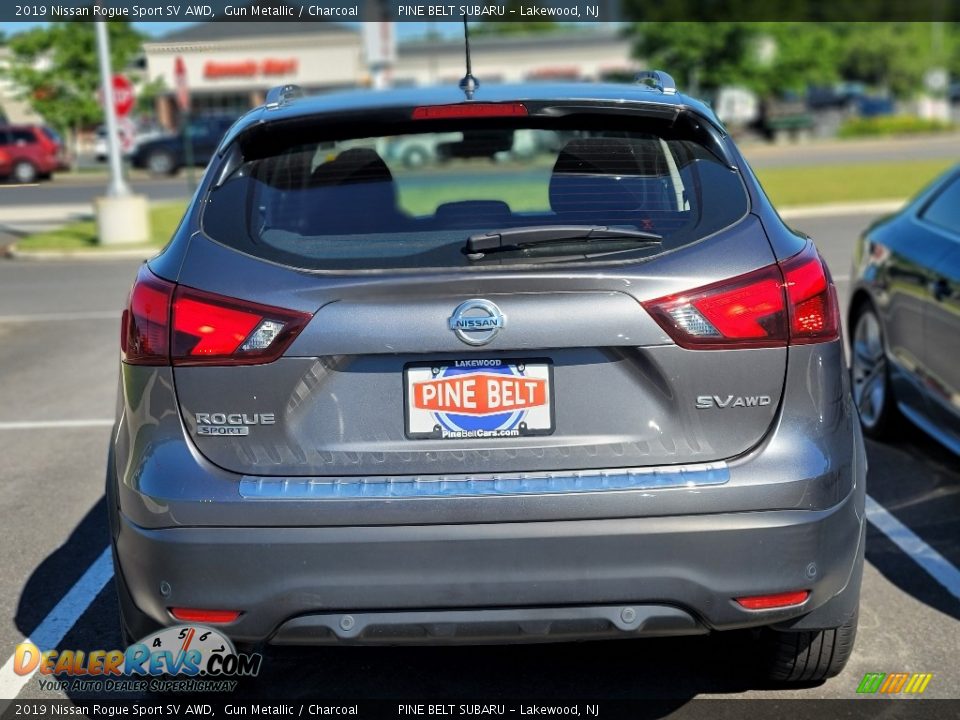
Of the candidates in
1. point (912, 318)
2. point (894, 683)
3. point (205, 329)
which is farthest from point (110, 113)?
point (894, 683)

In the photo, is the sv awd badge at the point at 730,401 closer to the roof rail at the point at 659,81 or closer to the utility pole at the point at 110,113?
the roof rail at the point at 659,81

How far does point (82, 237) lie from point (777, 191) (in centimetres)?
1305

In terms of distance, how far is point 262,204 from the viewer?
366cm

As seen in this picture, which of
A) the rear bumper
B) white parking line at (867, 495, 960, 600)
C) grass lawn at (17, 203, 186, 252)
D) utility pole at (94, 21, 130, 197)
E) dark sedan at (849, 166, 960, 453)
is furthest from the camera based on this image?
grass lawn at (17, 203, 186, 252)

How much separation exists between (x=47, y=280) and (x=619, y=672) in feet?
43.4

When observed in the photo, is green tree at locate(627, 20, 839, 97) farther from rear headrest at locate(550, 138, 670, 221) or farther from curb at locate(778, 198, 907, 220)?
rear headrest at locate(550, 138, 670, 221)

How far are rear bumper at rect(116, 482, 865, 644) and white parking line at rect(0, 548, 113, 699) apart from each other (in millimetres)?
1118

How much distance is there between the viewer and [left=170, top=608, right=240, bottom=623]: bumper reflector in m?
3.19

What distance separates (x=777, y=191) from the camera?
2525cm

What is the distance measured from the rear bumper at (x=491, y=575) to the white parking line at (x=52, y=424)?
15.7ft

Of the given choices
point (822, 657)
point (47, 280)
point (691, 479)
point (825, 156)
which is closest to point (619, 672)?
point (822, 657)

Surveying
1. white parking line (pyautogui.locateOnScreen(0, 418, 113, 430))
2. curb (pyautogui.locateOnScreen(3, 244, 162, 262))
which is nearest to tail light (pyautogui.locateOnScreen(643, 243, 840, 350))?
white parking line (pyautogui.locateOnScreen(0, 418, 113, 430))

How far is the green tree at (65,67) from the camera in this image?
4228 centimetres

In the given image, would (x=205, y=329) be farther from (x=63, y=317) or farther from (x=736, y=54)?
(x=736, y=54)
